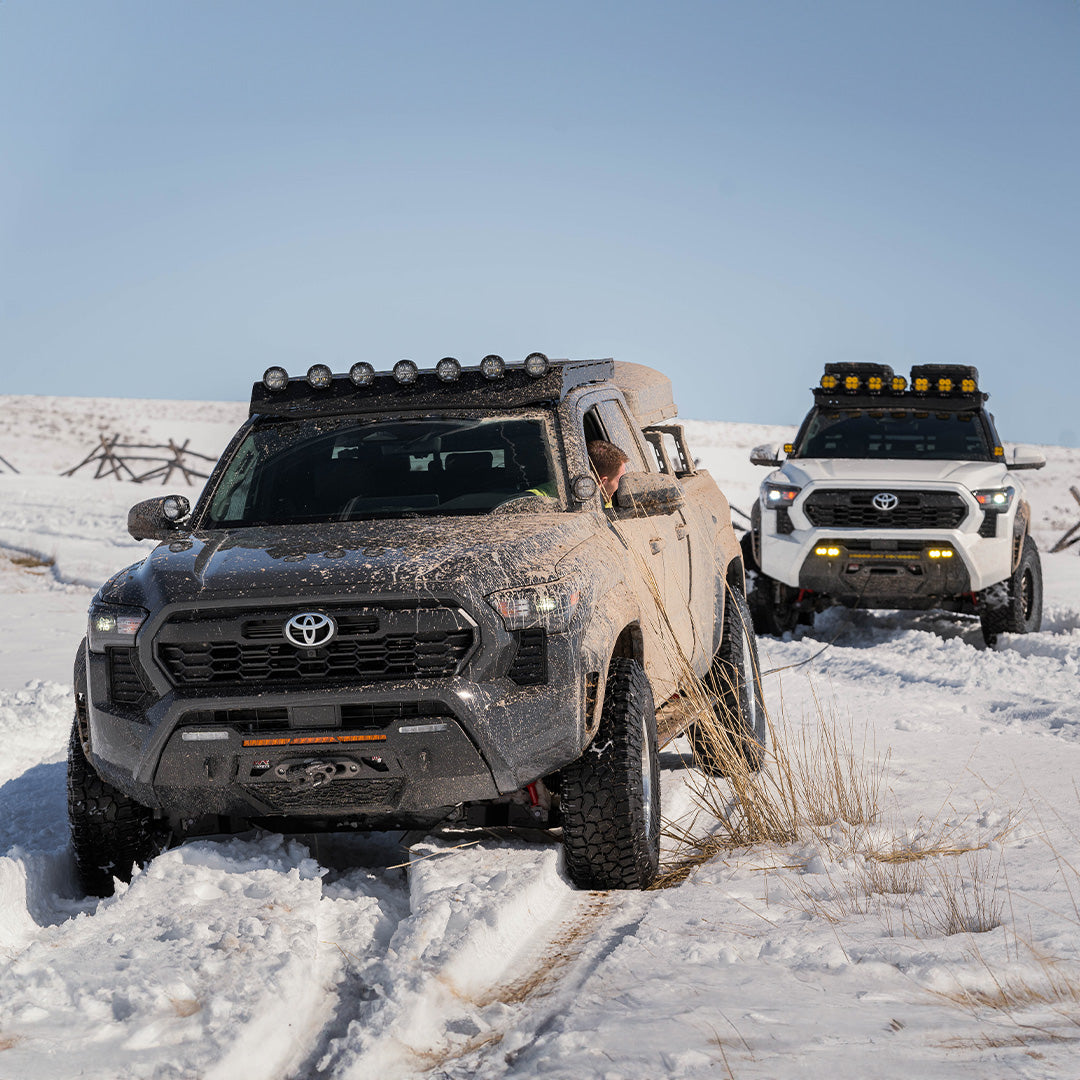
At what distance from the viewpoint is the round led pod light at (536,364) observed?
18.5 ft

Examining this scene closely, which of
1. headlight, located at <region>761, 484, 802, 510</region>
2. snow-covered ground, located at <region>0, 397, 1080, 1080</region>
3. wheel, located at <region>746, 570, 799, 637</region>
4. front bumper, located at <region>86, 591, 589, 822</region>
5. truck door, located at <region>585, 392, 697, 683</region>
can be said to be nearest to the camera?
snow-covered ground, located at <region>0, 397, 1080, 1080</region>

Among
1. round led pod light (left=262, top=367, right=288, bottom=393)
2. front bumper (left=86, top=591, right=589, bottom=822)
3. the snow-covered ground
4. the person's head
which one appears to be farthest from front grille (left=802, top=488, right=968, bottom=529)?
front bumper (left=86, top=591, right=589, bottom=822)

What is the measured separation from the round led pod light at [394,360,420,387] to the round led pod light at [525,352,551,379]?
51 cm

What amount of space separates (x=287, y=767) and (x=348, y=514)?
1.31 metres

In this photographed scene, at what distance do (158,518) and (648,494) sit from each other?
2.05 metres

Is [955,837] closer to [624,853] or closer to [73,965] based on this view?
[624,853]

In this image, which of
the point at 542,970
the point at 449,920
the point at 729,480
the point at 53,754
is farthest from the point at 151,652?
the point at 729,480

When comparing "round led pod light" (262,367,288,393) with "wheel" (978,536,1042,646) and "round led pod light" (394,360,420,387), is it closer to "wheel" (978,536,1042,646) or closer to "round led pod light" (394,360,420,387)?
"round led pod light" (394,360,420,387)

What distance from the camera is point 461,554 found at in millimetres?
4379

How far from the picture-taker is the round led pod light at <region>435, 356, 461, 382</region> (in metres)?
5.66

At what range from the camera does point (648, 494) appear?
5188 millimetres

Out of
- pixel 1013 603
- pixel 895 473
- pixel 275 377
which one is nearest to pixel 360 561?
pixel 275 377

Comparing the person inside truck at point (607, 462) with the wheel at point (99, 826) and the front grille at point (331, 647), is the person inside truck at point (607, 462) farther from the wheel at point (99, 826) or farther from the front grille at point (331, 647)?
the wheel at point (99, 826)

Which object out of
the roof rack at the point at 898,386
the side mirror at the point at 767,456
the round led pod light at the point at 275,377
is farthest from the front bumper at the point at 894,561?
the round led pod light at the point at 275,377
